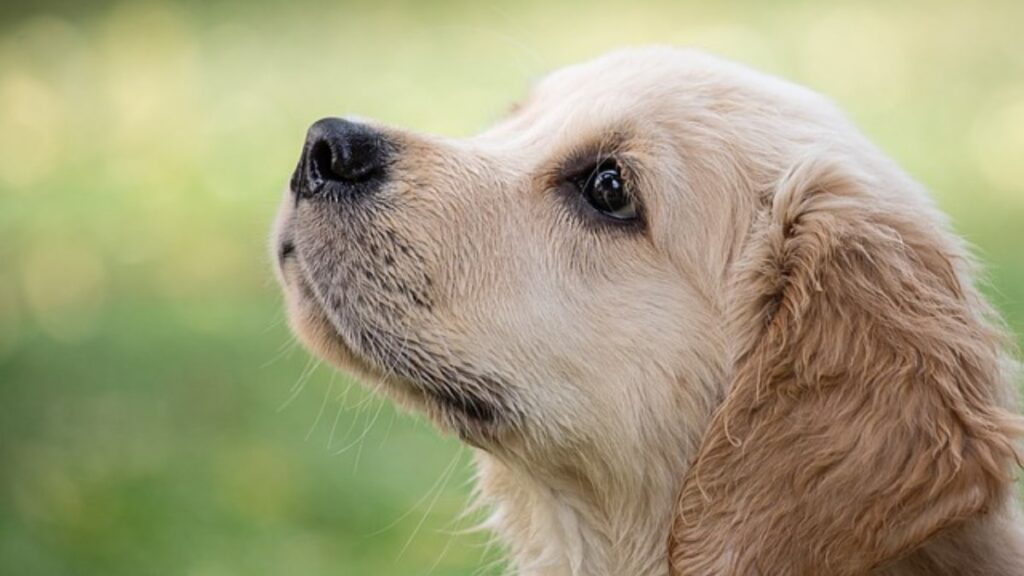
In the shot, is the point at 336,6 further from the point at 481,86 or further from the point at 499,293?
the point at 499,293

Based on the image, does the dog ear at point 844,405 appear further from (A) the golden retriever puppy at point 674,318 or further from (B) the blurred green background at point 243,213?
(B) the blurred green background at point 243,213

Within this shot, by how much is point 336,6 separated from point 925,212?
449 inches

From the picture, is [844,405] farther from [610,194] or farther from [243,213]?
[243,213]

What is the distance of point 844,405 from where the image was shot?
3797mm

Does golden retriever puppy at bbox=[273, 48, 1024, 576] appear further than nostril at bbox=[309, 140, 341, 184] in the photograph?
No

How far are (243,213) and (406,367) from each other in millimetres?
6419

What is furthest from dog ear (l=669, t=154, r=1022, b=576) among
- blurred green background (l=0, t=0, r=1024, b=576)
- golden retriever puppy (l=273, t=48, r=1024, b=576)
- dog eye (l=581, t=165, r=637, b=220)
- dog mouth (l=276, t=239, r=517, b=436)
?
blurred green background (l=0, t=0, r=1024, b=576)

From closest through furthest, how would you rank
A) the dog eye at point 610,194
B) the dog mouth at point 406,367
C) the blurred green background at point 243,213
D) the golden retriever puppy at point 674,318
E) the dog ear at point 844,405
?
the dog ear at point 844,405 → the golden retriever puppy at point 674,318 → the dog mouth at point 406,367 → the dog eye at point 610,194 → the blurred green background at point 243,213

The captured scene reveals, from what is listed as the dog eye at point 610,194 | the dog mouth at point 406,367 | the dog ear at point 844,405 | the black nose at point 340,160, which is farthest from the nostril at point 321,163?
the dog ear at point 844,405

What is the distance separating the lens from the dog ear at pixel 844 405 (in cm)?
365

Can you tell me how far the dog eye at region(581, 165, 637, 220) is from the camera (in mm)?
4148

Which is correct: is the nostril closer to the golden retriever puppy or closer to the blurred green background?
the golden retriever puppy

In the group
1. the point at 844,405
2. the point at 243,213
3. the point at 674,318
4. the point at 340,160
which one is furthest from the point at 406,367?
the point at 243,213

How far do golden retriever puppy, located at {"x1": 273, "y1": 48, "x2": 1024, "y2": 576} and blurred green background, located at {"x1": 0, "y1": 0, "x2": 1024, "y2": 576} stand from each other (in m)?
0.82
